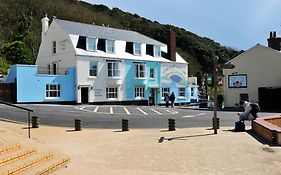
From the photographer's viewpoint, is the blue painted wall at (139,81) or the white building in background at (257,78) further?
the blue painted wall at (139,81)

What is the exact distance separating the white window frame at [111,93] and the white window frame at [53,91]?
5956mm

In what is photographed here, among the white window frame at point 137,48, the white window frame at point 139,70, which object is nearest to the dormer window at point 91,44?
the white window frame at point 139,70

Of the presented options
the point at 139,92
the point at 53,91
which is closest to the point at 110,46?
the point at 139,92

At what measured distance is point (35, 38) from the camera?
182 ft

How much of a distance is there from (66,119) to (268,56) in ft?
77.9

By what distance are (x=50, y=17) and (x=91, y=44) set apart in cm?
2829

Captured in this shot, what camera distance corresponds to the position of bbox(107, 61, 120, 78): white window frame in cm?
4269

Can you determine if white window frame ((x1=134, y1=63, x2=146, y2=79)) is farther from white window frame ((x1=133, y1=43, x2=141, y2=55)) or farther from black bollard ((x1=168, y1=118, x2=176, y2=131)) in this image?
black bollard ((x1=168, y1=118, x2=176, y2=131))

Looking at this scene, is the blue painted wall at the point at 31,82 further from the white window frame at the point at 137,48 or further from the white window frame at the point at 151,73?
the white window frame at the point at 151,73

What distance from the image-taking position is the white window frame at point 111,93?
4256 centimetres

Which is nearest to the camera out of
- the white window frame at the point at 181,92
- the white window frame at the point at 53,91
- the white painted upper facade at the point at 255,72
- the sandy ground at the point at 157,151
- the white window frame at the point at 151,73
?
the sandy ground at the point at 157,151

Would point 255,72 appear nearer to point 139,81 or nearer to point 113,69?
point 139,81

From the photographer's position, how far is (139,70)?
45781mm

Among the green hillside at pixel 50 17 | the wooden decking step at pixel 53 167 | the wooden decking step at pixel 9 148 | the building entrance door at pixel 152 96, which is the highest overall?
the green hillside at pixel 50 17
